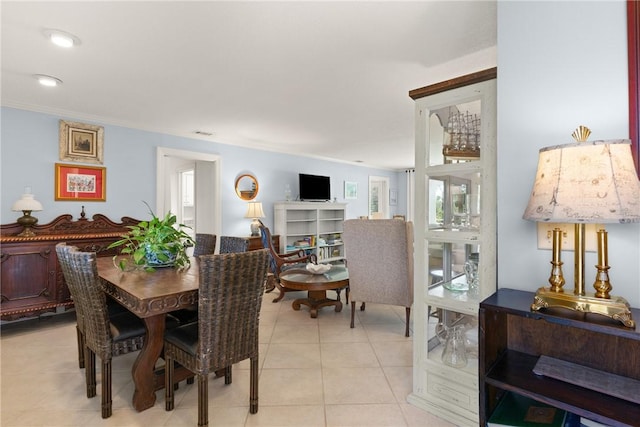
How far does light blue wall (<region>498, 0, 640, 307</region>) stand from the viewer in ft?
3.88

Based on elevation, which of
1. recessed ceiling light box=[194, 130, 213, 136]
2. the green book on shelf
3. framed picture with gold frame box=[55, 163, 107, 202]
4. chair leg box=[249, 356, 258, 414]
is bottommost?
chair leg box=[249, 356, 258, 414]

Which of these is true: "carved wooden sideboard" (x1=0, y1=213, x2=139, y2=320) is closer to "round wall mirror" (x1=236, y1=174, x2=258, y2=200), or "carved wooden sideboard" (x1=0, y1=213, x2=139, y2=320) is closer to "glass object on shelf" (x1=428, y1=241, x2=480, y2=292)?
"round wall mirror" (x1=236, y1=174, x2=258, y2=200)

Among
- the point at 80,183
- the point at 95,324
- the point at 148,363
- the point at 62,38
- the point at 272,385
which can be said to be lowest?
the point at 272,385

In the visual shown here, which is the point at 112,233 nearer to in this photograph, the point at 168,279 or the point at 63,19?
the point at 168,279

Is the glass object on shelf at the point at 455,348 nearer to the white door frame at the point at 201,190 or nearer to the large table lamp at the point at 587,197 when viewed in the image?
the large table lamp at the point at 587,197

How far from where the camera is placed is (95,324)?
1.82 metres

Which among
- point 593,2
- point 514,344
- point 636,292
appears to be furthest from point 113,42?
point 636,292

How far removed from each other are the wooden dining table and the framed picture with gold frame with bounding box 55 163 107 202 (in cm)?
197

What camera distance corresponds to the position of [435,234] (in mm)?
1854

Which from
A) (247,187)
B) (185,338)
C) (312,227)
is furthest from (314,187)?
(185,338)

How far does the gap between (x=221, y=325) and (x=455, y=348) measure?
4.41 feet

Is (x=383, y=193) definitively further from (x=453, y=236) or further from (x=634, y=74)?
(x=634, y=74)

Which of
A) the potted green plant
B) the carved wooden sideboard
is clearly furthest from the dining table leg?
the carved wooden sideboard

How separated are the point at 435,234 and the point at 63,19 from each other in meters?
2.51
